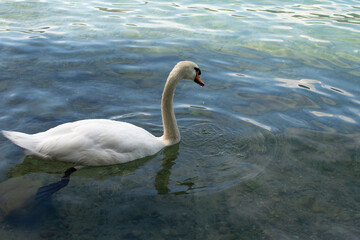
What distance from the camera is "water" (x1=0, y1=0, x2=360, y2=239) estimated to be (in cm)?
452

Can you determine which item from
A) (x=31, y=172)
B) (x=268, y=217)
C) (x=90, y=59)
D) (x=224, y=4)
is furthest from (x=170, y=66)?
(x=224, y=4)

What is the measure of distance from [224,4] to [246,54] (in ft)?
23.4

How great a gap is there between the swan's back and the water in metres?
0.20

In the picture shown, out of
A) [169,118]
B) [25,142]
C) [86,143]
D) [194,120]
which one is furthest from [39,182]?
[194,120]

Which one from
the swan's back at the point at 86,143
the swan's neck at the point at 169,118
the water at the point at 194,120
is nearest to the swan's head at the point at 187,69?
the swan's neck at the point at 169,118

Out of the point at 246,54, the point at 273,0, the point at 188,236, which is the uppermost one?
the point at 273,0

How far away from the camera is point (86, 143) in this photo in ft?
17.3

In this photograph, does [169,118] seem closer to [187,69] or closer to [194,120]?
[187,69]

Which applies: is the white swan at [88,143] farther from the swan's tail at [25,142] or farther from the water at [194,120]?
the water at [194,120]

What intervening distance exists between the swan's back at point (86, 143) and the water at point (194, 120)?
0.66 feet

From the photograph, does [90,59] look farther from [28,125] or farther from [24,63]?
[28,125]

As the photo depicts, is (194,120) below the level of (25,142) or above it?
below

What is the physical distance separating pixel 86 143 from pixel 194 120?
2416 millimetres

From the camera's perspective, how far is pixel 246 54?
10836 millimetres
